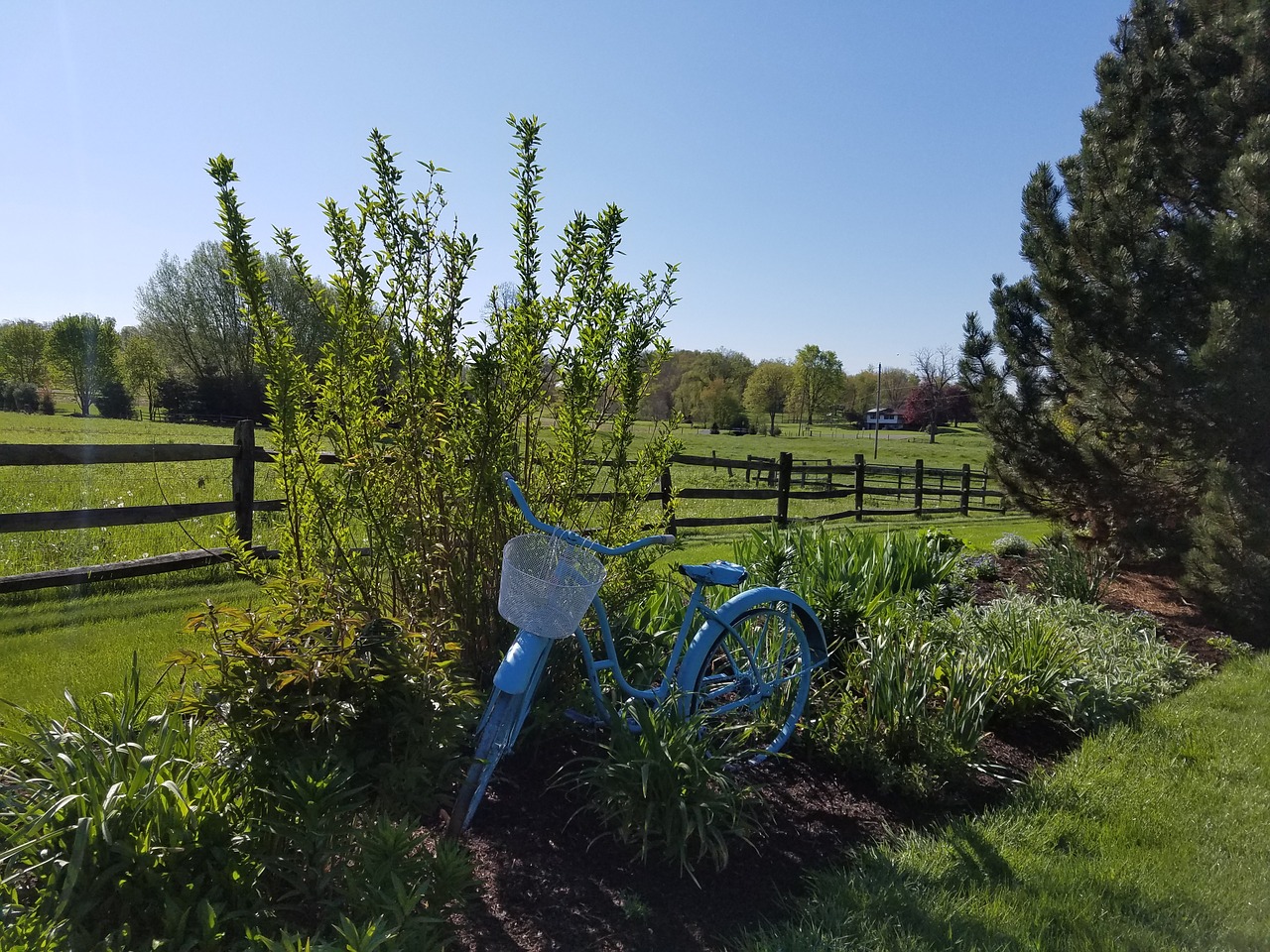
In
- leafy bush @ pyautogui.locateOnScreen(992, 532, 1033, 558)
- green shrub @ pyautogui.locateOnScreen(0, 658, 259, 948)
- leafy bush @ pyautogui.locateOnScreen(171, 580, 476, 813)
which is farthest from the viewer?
leafy bush @ pyautogui.locateOnScreen(992, 532, 1033, 558)

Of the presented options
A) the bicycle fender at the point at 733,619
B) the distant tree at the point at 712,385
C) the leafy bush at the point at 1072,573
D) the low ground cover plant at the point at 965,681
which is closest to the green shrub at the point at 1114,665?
the low ground cover plant at the point at 965,681

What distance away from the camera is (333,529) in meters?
3.38

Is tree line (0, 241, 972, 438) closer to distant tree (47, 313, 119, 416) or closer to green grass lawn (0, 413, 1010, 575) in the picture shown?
distant tree (47, 313, 119, 416)

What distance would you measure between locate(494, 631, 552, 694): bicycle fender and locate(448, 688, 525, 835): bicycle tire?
0.06 metres

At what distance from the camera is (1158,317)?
6.48m

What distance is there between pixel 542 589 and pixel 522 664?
11.3 inches

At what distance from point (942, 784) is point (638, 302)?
8.71ft

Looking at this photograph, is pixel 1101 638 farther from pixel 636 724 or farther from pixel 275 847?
pixel 275 847

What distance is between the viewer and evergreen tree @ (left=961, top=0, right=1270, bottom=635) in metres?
5.90

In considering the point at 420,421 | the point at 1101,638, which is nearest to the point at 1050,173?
the point at 1101,638

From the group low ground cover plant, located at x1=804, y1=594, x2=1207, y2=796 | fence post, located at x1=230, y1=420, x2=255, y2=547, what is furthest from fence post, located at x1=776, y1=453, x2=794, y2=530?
fence post, located at x1=230, y1=420, x2=255, y2=547

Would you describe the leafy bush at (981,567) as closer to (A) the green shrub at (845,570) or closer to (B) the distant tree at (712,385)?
(A) the green shrub at (845,570)

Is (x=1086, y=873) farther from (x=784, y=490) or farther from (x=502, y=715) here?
(x=784, y=490)

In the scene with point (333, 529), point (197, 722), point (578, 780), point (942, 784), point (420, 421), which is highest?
point (420, 421)
